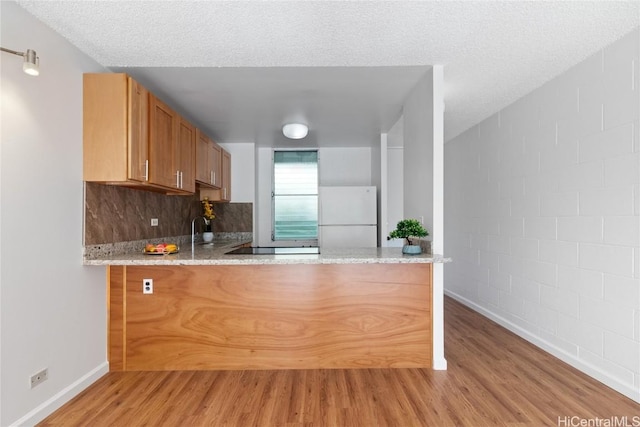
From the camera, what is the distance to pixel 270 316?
261 centimetres

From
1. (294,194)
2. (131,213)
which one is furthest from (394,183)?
(131,213)

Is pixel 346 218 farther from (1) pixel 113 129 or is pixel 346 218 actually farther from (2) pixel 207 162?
(1) pixel 113 129

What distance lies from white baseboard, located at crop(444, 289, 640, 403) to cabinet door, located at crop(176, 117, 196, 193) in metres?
3.60

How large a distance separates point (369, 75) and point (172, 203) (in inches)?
101

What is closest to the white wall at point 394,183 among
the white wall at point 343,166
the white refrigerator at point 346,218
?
the white wall at point 343,166

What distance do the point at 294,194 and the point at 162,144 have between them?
289cm

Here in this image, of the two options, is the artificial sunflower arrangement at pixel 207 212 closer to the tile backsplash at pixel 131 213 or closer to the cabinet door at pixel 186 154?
the tile backsplash at pixel 131 213

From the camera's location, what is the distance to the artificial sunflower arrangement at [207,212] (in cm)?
453

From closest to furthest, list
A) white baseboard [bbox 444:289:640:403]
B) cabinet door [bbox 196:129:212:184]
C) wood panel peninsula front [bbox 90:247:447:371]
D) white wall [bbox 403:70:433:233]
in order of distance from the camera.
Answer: white baseboard [bbox 444:289:640:403] < wood panel peninsula front [bbox 90:247:447:371] < white wall [bbox 403:70:433:233] < cabinet door [bbox 196:129:212:184]

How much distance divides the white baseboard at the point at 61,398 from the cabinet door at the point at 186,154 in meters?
1.62

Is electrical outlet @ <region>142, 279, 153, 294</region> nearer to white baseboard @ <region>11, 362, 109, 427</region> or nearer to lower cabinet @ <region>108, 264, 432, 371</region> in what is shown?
lower cabinet @ <region>108, 264, 432, 371</region>

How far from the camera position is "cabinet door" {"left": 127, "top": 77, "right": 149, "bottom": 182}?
2.35 m

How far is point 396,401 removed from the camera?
2133mm

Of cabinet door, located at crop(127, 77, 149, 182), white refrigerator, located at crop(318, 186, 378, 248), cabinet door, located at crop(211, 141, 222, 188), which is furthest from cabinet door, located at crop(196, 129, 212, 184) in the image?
white refrigerator, located at crop(318, 186, 378, 248)
